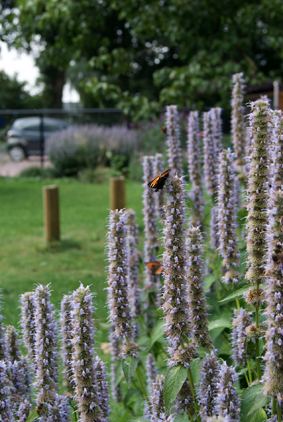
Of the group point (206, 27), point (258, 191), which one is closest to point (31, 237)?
point (206, 27)

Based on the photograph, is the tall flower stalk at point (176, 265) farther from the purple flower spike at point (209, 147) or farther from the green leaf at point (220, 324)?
the purple flower spike at point (209, 147)

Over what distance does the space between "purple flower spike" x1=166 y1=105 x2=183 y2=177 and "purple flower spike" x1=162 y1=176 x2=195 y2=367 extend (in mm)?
1959

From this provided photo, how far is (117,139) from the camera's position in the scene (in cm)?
1850

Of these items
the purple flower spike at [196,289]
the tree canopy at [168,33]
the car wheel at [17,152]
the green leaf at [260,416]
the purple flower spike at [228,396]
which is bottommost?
the green leaf at [260,416]

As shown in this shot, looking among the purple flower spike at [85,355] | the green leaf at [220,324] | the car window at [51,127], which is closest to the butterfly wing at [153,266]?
the green leaf at [220,324]

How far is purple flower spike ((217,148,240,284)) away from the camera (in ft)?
8.29

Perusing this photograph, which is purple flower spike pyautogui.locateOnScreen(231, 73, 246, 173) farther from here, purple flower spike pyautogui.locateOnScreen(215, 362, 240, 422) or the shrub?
the shrub

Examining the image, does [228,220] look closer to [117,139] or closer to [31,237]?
[31,237]

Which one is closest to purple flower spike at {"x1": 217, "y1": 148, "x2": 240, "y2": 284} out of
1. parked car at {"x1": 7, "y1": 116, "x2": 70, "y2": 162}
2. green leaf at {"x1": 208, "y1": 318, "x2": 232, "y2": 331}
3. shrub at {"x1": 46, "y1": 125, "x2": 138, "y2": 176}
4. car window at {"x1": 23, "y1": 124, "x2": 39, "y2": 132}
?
green leaf at {"x1": 208, "y1": 318, "x2": 232, "y2": 331}

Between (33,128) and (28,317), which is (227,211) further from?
(33,128)

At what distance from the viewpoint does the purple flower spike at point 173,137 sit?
381 cm

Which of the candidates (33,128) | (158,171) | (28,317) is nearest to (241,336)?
(28,317)

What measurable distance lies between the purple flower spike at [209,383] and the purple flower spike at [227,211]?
29.0 inches

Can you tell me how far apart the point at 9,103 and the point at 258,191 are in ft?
145
